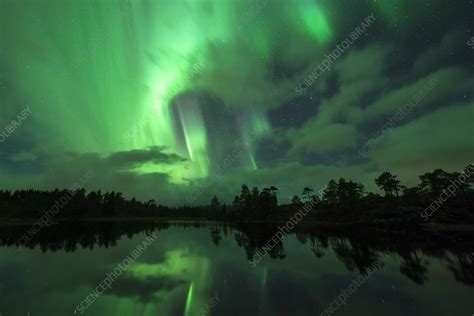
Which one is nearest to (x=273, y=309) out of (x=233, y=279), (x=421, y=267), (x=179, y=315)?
(x=179, y=315)

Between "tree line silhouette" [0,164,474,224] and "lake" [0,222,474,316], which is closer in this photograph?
"lake" [0,222,474,316]

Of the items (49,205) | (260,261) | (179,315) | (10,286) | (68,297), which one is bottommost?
(260,261)

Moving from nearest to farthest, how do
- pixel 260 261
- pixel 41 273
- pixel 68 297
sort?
pixel 68 297
pixel 41 273
pixel 260 261

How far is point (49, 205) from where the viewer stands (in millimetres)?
140750

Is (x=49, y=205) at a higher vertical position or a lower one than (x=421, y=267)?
higher

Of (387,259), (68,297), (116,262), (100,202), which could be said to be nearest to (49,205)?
(100,202)

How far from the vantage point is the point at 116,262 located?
79.8ft

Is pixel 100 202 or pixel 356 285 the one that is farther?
pixel 100 202

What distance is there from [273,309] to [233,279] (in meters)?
6.46

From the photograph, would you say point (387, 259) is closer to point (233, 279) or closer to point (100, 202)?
point (233, 279)

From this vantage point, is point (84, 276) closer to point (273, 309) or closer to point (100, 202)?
point (273, 309)

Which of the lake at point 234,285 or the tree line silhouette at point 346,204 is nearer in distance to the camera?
the lake at point 234,285

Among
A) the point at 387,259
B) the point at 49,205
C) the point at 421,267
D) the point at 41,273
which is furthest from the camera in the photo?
the point at 49,205

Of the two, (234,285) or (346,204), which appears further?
(346,204)
